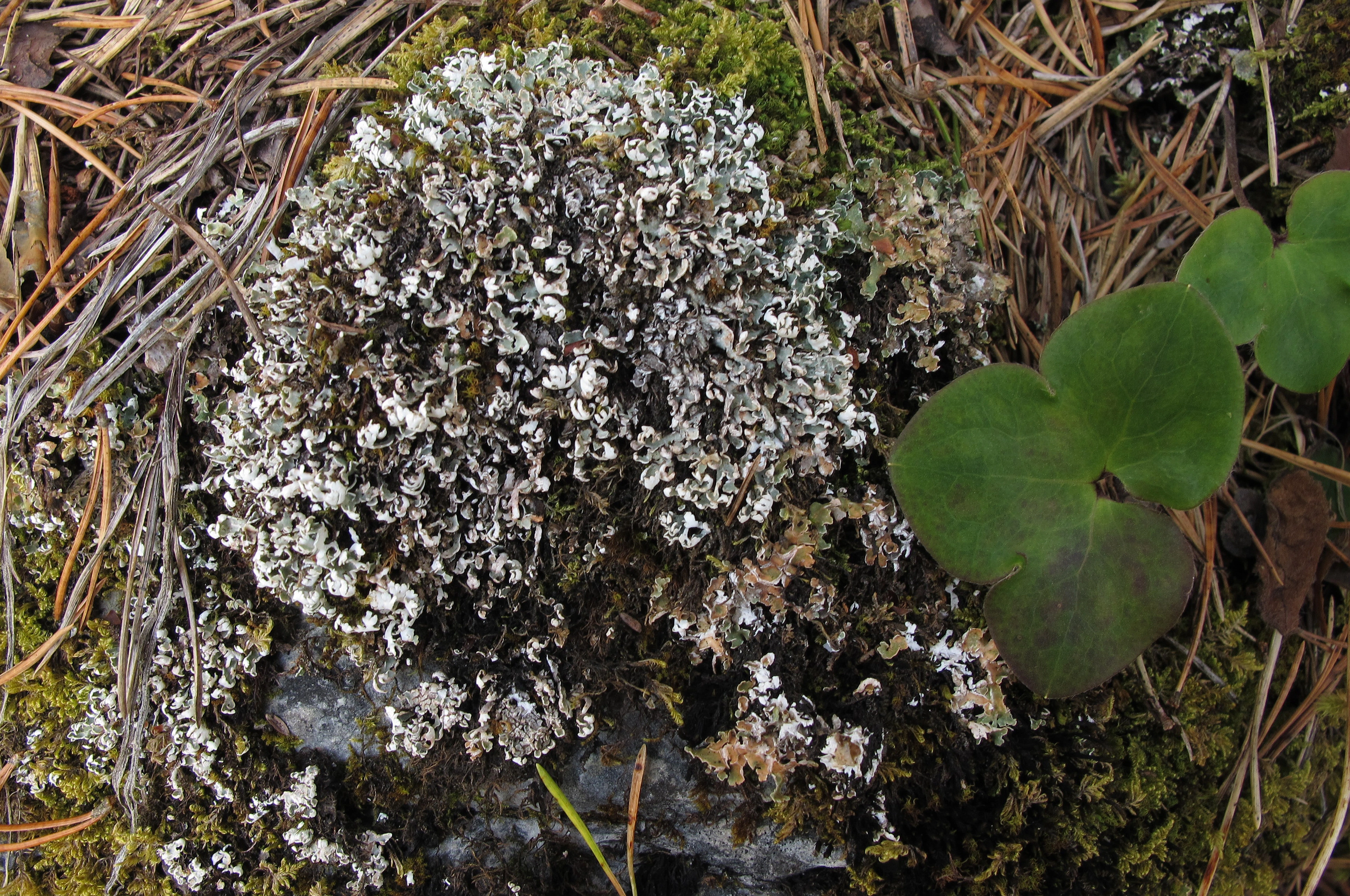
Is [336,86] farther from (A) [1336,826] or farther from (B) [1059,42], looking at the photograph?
(A) [1336,826]

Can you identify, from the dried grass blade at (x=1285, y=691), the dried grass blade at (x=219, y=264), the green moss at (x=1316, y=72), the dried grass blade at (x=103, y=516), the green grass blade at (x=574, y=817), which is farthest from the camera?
the dried grass blade at (x=1285, y=691)

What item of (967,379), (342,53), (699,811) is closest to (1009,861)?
(699,811)

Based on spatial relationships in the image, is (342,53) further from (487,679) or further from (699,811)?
(699,811)

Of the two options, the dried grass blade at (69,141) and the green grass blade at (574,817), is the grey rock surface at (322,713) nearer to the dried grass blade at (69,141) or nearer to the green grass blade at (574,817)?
the green grass blade at (574,817)

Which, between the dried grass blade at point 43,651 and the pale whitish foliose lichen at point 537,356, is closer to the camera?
the pale whitish foliose lichen at point 537,356

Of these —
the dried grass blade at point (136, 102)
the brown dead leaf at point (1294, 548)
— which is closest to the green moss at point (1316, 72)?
the brown dead leaf at point (1294, 548)

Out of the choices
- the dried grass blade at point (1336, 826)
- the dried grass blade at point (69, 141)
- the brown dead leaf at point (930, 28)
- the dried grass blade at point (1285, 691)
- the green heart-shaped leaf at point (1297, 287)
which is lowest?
the dried grass blade at point (1336, 826)

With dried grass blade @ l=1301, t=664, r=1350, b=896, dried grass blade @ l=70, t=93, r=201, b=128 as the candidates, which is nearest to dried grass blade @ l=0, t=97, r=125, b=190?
dried grass blade @ l=70, t=93, r=201, b=128
